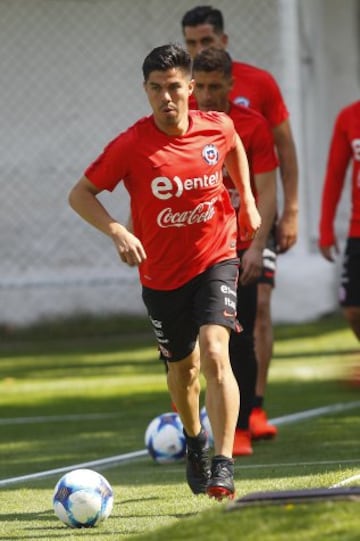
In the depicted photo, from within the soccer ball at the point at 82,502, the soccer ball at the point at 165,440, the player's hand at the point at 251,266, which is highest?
the soccer ball at the point at 82,502

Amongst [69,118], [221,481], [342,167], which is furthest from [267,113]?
[69,118]

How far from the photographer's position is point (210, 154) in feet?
23.7

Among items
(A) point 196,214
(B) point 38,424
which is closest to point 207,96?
(A) point 196,214

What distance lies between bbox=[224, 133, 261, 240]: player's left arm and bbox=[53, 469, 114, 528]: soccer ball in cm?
155

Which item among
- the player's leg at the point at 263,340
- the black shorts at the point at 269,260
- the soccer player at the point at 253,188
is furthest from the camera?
the player's leg at the point at 263,340

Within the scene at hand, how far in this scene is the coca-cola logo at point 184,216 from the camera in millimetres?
7141

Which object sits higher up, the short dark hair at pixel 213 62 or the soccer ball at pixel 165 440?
the short dark hair at pixel 213 62

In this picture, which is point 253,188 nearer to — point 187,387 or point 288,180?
point 288,180

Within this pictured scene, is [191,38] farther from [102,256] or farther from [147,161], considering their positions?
[102,256]


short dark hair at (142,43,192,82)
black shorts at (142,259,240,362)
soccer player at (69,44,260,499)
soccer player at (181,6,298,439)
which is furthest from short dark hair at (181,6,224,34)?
black shorts at (142,259,240,362)

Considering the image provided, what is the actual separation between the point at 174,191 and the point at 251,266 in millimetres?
1773

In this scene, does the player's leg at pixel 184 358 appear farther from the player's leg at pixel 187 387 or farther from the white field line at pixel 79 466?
the white field line at pixel 79 466

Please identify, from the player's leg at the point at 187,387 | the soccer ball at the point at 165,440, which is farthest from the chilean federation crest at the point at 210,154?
the soccer ball at the point at 165,440

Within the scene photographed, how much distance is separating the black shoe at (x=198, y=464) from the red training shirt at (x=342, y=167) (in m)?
3.19
